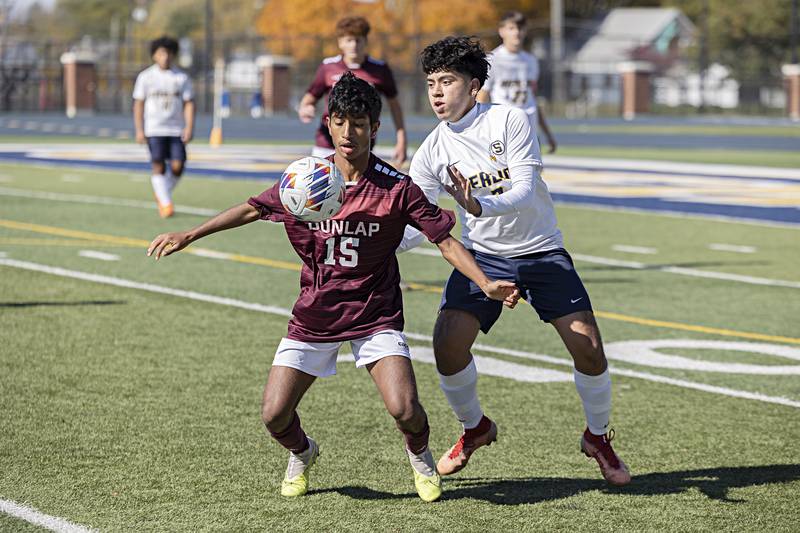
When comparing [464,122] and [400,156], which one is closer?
[464,122]

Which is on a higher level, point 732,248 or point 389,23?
point 389,23

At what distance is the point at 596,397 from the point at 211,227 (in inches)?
71.8

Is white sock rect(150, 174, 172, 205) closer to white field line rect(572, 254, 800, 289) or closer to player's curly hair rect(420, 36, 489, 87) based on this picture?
white field line rect(572, 254, 800, 289)

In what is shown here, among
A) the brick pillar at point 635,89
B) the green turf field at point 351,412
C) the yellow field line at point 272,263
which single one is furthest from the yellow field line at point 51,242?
the brick pillar at point 635,89

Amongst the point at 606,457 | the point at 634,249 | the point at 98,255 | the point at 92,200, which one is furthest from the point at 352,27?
the point at 92,200

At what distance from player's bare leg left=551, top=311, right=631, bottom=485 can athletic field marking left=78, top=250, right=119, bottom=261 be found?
7754 millimetres

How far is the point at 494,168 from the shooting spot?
19.9 ft

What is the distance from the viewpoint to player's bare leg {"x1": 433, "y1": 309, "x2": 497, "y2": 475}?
238 inches

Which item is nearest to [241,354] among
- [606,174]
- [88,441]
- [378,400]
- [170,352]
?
[170,352]

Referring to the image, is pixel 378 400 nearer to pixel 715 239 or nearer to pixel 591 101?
pixel 715 239

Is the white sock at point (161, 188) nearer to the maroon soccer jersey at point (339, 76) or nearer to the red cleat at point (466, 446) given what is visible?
the maroon soccer jersey at point (339, 76)

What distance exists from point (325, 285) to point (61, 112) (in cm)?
5504

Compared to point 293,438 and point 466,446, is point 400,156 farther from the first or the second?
point 293,438

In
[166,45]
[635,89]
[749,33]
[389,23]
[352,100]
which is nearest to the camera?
[352,100]
